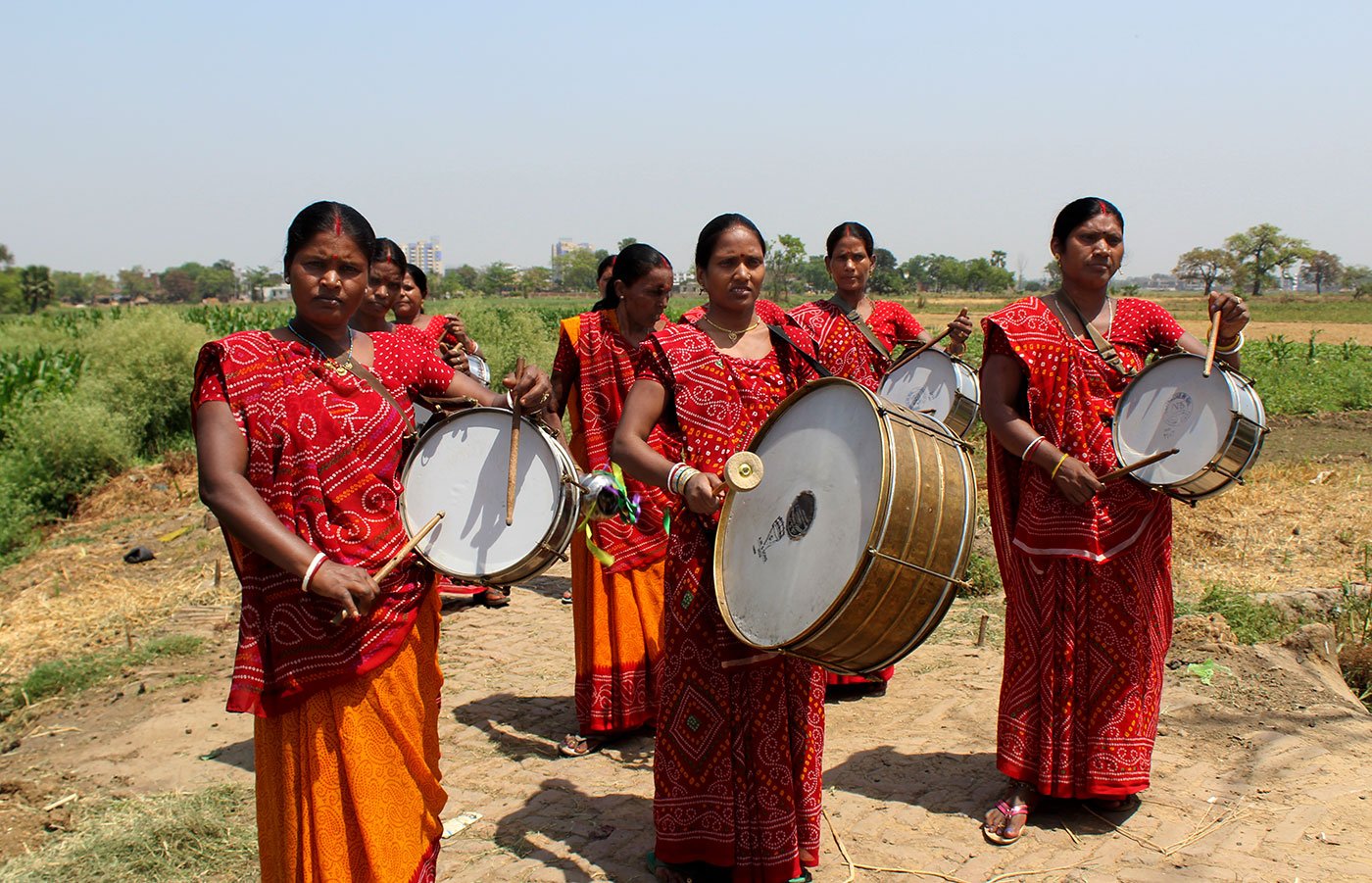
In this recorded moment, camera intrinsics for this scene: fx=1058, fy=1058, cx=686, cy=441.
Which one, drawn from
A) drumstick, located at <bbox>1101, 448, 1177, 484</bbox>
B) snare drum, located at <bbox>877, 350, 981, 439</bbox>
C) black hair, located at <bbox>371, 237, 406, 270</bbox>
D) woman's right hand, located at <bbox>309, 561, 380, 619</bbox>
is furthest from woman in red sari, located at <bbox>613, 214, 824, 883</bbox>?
black hair, located at <bbox>371, 237, 406, 270</bbox>

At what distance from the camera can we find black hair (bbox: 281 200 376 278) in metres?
2.90

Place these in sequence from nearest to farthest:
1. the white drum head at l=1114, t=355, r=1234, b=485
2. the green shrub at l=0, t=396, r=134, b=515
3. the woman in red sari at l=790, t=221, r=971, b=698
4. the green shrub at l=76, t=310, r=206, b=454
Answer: the white drum head at l=1114, t=355, r=1234, b=485, the woman in red sari at l=790, t=221, r=971, b=698, the green shrub at l=0, t=396, r=134, b=515, the green shrub at l=76, t=310, r=206, b=454

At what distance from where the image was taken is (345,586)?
2.67 m

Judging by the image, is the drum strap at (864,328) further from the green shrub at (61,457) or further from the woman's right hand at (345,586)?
the green shrub at (61,457)

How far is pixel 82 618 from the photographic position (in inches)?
332

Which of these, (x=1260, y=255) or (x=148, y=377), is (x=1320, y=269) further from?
(x=148, y=377)

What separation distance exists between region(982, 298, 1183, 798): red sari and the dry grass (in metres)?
3.61

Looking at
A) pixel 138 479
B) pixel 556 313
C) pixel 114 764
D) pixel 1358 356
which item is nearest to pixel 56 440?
pixel 138 479

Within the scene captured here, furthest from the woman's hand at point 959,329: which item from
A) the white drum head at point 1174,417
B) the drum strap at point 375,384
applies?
the drum strap at point 375,384

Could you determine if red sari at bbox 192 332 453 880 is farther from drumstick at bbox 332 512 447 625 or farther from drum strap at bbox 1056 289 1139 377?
drum strap at bbox 1056 289 1139 377

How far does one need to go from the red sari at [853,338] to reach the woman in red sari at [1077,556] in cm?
55

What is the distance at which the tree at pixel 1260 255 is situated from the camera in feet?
266

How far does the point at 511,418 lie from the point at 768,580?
909 mm

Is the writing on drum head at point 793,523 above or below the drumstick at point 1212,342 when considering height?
below
